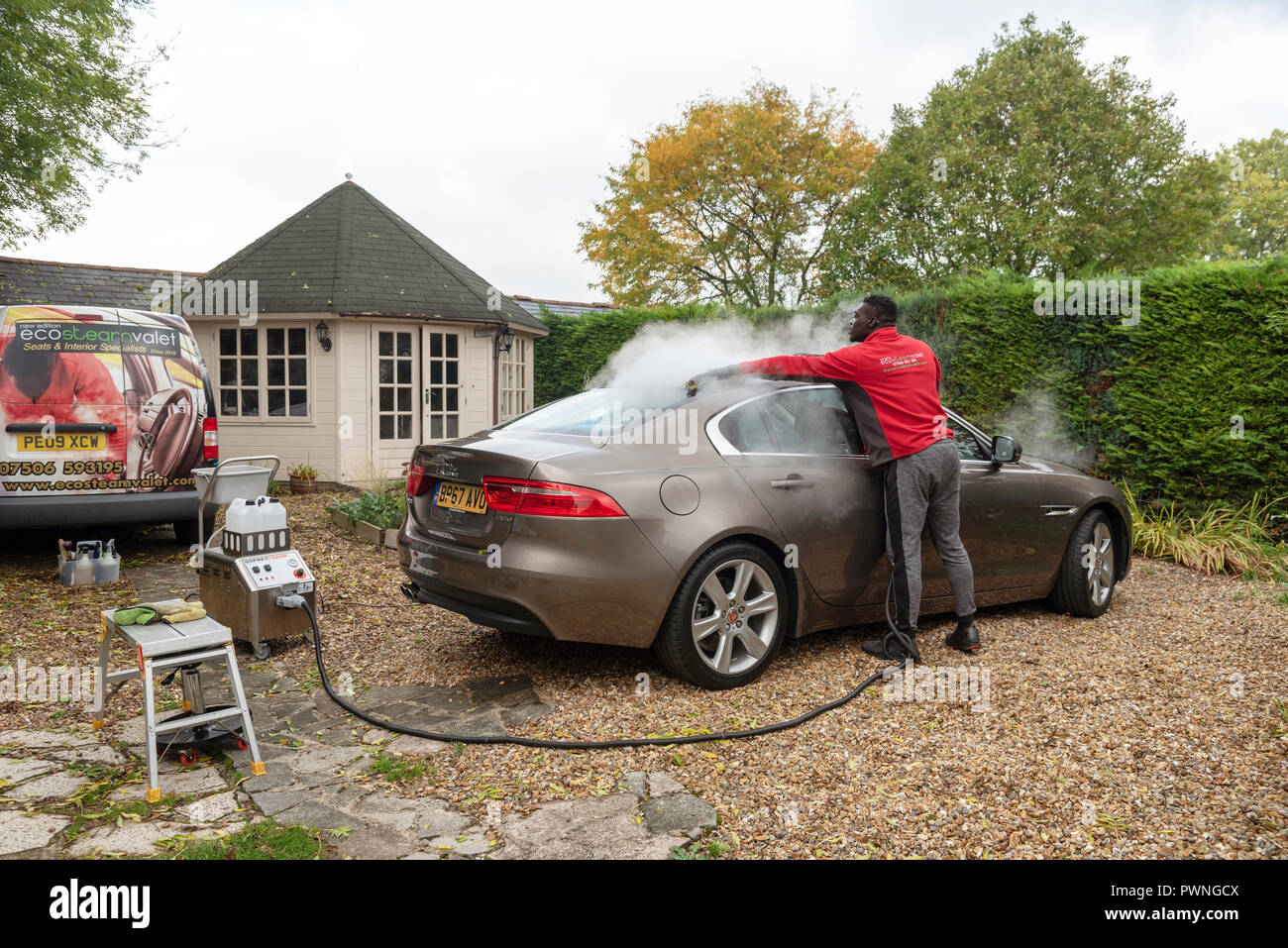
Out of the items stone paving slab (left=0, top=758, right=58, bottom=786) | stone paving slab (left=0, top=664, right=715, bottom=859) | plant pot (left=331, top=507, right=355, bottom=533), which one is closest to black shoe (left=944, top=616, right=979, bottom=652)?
stone paving slab (left=0, top=664, right=715, bottom=859)

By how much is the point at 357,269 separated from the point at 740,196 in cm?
1588

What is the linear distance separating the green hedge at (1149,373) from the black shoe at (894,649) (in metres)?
5.15

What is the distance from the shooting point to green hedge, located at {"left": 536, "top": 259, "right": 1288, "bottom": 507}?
788cm

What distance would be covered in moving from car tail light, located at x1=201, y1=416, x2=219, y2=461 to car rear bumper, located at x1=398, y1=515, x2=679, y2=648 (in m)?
4.09

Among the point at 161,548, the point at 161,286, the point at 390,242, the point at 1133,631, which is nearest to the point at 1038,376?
the point at 1133,631

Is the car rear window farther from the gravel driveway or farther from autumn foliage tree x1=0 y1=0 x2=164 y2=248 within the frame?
autumn foliage tree x1=0 y1=0 x2=164 y2=248

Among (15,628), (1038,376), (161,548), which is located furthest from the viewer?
(1038,376)

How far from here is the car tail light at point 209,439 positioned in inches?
279

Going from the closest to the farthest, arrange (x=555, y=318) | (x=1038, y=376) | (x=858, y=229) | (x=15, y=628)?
(x=15, y=628) → (x=1038, y=376) → (x=555, y=318) → (x=858, y=229)

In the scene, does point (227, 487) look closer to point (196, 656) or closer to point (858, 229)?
point (196, 656)

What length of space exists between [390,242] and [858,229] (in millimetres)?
15361

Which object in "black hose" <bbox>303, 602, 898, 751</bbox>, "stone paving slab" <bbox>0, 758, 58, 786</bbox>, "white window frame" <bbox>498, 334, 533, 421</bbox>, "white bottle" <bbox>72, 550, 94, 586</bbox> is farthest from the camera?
"white window frame" <bbox>498, 334, 533, 421</bbox>

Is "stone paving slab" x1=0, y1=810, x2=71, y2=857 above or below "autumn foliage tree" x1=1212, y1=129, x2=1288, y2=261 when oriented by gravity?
below
